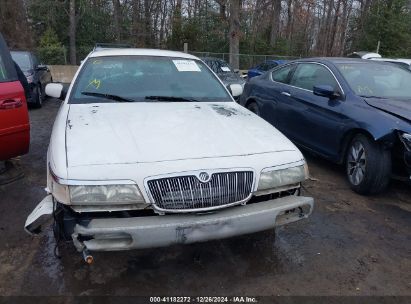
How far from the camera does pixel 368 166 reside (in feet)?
15.4

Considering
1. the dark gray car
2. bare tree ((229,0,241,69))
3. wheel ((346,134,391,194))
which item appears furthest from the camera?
bare tree ((229,0,241,69))

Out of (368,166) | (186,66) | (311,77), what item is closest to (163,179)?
(186,66)

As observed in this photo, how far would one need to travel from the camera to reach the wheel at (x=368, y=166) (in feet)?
15.3

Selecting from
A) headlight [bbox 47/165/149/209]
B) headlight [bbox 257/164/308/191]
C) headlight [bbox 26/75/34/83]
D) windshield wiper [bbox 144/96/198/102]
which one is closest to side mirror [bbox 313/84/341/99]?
windshield wiper [bbox 144/96/198/102]

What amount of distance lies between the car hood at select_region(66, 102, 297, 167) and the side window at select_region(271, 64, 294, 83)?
282 centimetres

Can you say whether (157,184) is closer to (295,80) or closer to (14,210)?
(14,210)

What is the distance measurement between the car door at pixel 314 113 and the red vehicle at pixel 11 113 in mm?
3497

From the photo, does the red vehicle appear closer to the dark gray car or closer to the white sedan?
the white sedan

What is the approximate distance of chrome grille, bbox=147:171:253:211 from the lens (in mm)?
2824

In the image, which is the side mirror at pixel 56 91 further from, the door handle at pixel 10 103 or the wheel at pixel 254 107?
the wheel at pixel 254 107

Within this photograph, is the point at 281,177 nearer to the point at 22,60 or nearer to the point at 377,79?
the point at 377,79

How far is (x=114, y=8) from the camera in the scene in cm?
2891

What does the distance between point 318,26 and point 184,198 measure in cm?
4247

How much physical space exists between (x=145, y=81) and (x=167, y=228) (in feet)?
6.84
